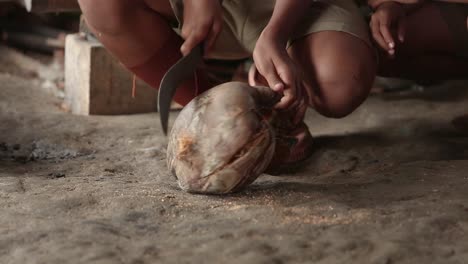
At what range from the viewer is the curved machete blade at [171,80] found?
77.7 inches

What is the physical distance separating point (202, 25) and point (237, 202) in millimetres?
555

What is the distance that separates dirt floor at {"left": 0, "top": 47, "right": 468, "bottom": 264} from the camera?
5.08 ft

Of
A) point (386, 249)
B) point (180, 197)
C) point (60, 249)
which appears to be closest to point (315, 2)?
point (180, 197)

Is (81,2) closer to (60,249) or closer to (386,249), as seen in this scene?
(60,249)

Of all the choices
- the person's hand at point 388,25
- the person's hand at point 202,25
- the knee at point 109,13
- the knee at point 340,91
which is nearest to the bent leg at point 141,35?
the knee at point 109,13

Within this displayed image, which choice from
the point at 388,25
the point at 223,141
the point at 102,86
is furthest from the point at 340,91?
the point at 102,86

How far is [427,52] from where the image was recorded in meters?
2.81

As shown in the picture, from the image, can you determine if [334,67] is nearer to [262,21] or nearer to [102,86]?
[262,21]

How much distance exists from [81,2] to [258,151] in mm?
889

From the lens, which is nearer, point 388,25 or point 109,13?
point 109,13

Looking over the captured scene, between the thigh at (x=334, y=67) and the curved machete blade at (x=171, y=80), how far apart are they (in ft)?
1.65

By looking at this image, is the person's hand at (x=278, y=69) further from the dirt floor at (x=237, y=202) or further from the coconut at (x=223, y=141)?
the dirt floor at (x=237, y=202)

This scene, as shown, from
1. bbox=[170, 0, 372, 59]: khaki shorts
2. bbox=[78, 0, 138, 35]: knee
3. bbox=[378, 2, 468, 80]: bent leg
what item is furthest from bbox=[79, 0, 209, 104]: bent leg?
bbox=[378, 2, 468, 80]: bent leg

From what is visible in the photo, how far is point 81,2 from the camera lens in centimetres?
238
